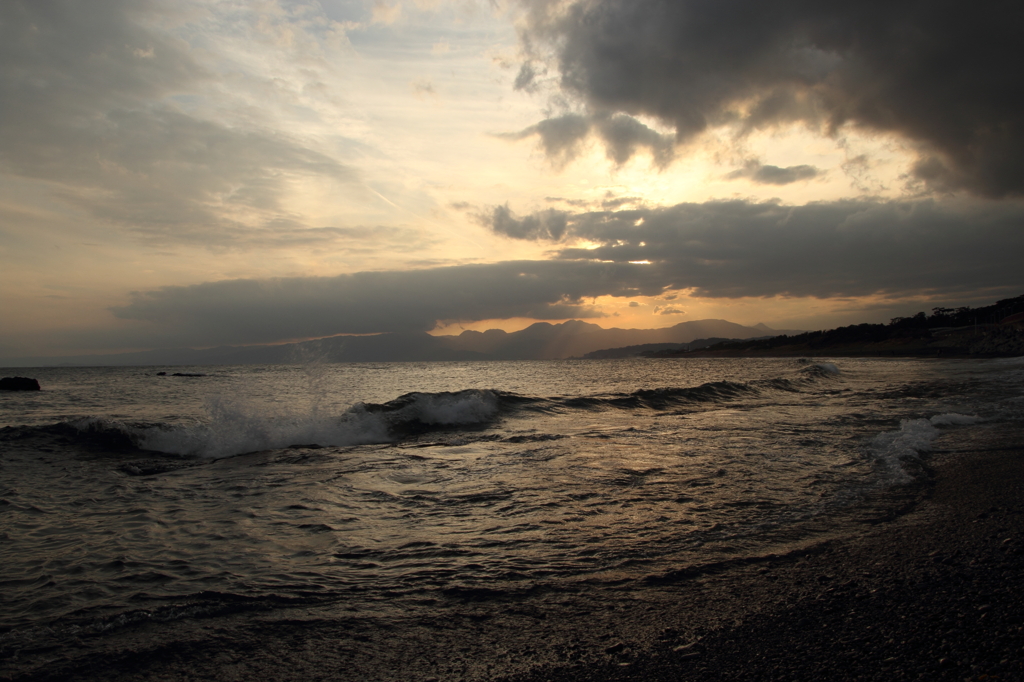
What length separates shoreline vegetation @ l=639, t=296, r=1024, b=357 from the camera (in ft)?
214

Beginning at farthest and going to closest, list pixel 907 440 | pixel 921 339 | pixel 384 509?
1. pixel 921 339
2. pixel 907 440
3. pixel 384 509

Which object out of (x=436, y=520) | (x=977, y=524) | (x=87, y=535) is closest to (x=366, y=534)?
(x=436, y=520)

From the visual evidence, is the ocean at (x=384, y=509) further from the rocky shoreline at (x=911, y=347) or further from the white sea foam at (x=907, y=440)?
the rocky shoreline at (x=911, y=347)

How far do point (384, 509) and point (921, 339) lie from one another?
4171 inches

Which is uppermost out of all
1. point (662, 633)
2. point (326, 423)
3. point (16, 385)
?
point (16, 385)

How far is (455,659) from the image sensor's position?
2.98m

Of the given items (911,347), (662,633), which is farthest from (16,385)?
(911,347)

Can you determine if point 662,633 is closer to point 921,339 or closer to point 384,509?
point 384,509

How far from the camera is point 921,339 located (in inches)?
3354

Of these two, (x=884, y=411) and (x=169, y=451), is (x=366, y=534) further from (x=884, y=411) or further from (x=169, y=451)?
(x=884, y=411)

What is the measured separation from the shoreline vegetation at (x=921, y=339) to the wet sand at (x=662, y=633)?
7479 cm

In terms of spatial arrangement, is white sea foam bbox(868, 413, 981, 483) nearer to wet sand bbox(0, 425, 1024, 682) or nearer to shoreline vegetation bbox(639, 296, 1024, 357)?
wet sand bbox(0, 425, 1024, 682)

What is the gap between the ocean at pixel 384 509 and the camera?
3887 millimetres

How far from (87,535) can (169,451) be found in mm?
6155
